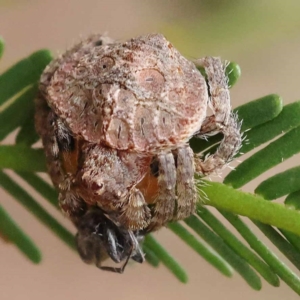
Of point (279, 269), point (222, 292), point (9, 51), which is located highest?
point (279, 269)

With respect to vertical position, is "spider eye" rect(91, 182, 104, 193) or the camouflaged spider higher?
the camouflaged spider

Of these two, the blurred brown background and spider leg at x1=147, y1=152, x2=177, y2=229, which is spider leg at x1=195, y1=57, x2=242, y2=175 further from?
the blurred brown background

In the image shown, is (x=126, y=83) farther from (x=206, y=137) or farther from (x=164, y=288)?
(x=164, y=288)

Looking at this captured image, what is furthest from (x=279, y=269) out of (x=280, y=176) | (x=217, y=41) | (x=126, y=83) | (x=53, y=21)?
(x=53, y=21)

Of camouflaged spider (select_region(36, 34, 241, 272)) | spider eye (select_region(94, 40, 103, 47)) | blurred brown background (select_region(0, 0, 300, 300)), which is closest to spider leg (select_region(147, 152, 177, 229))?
camouflaged spider (select_region(36, 34, 241, 272))

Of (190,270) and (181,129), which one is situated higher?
(181,129)
